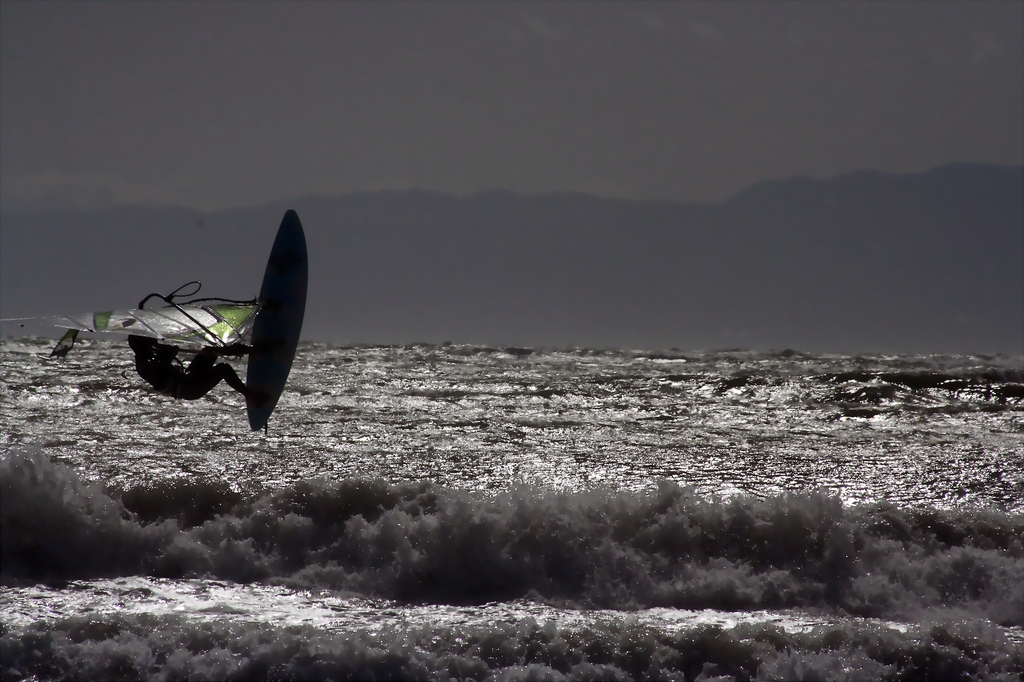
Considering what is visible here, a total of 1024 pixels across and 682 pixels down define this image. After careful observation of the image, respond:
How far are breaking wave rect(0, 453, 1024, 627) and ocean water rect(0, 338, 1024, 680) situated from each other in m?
0.02

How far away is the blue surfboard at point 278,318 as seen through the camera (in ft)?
17.5

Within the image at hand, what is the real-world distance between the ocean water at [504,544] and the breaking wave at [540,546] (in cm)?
2

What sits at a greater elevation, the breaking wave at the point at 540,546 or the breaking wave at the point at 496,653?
the breaking wave at the point at 540,546

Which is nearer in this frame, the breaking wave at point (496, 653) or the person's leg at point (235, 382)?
the person's leg at point (235, 382)

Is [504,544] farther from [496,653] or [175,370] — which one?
[175,370]

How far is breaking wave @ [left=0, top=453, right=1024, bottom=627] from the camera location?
7.33 m

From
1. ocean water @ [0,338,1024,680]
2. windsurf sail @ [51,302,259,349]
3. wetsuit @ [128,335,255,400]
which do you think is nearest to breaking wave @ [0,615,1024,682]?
ocean water @ [0,338,1024,680]

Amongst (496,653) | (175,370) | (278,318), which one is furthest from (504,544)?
(175,370)

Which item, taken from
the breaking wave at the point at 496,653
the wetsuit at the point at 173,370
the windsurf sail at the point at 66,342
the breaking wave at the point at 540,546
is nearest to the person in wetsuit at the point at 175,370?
the wetsuit at the point at 173,370

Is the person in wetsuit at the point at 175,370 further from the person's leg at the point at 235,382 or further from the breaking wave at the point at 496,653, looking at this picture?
the breaking wave at the point at 496,653

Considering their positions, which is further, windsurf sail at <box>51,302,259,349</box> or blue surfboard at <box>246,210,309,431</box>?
blue surfboard at <box>246,210,309,431</box>

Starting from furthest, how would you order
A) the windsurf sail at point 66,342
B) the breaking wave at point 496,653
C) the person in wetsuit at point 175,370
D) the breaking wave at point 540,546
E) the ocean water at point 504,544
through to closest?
the breaking wave at point 540,546, the ocean water at point 504,544, the breaking wave at point 496,653, the person in wetsuit at point 175,370, the windsurf sail at point 66,342

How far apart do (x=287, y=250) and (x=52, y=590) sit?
4.20 m

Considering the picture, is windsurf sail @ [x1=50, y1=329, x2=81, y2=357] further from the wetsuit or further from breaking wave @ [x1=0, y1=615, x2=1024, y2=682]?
breaking wave @ [x1=0, y1=615, x2=1024, y2=682]
